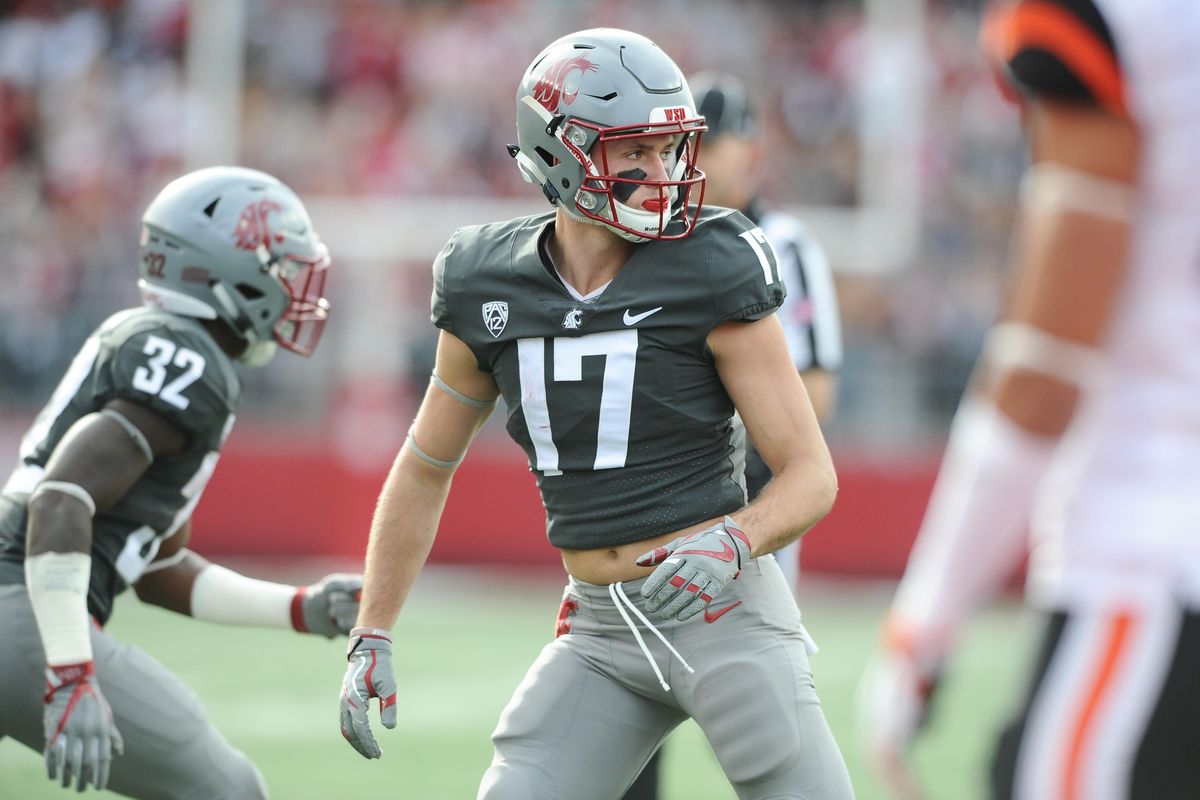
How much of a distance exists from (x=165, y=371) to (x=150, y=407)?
0.09 m

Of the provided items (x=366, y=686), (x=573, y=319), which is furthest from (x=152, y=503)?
(x=573, y=319)

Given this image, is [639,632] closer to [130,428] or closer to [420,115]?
[130,428]

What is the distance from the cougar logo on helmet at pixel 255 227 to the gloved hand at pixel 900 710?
2.46m

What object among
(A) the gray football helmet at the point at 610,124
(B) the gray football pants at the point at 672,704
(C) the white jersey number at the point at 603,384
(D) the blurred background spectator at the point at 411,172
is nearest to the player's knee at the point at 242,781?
(B) the gray football pants at the point at 672,704

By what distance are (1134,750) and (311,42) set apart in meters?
12.9

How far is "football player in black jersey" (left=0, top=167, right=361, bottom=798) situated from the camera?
3.41 m

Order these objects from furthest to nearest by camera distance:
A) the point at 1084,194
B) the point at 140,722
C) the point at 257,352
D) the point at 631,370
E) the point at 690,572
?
1. the point at 257,352
2. the point at 140,722
3. the point at 631,370
4. the point at 690,572
5. the point at 1084,194

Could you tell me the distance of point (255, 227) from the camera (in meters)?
4.13

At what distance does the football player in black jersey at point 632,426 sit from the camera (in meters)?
3.04

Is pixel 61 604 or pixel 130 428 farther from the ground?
pixel 130 428

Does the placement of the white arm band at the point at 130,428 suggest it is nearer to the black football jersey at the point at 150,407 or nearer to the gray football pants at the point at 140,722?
the black football jersey at the point at 150,407

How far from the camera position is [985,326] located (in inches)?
495

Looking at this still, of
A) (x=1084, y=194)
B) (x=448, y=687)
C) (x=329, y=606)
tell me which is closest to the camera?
(x=1084, y=194)

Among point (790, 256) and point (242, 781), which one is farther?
point (790, 256)
